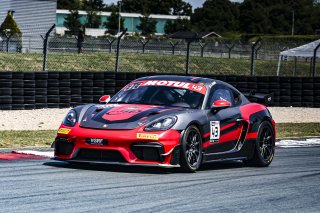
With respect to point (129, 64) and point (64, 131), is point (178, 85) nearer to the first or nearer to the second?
point (64, 131)

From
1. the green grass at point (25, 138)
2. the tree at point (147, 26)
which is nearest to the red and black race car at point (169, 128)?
the green grass at point (25, 138)

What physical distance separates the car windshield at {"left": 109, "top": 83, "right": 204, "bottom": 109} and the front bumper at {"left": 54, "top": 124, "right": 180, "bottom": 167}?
3.22 feet

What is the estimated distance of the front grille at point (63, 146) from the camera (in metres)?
10.7

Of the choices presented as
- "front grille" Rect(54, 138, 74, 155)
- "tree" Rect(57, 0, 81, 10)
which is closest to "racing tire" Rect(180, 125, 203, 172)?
"front grille" Rect(54, 138, 74, 155)

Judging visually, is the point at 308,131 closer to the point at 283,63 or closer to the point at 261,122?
the point at 261,122

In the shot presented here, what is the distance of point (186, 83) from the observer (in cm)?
1191

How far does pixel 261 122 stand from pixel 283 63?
3512 centimetres

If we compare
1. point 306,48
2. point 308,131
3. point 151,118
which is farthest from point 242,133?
point 306,48

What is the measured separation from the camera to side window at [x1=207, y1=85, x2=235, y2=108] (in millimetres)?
11820

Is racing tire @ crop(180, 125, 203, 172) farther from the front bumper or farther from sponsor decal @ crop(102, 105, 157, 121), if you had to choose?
sponsor decal @ crop(102, 105, 157, 121)

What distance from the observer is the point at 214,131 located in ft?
37.2

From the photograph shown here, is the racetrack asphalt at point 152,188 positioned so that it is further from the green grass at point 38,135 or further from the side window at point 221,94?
the green grass at point 38,135

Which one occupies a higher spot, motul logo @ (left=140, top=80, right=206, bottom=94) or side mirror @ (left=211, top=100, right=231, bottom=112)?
motul logo @ (left=140, top=80, right=206, bottom=94)

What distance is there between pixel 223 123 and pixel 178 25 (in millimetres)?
Result: 110791
